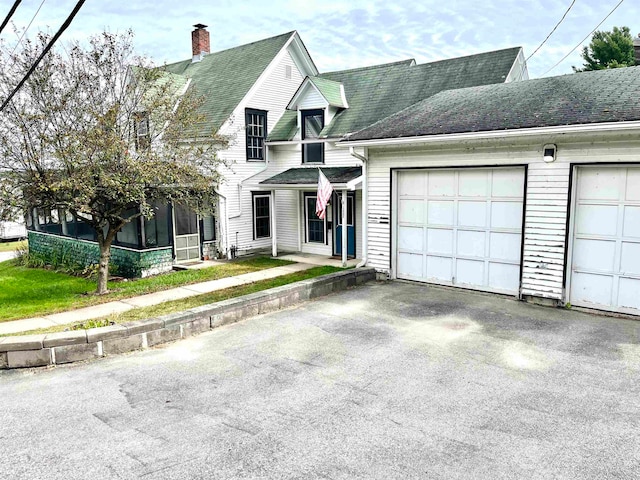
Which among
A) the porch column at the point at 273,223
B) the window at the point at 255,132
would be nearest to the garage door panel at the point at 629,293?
the porch column at the point at 273,223

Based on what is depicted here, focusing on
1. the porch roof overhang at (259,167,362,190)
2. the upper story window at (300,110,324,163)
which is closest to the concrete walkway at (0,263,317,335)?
the porch roof overhang at (259,167,362,190)

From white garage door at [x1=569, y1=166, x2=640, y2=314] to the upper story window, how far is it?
8.99 meters

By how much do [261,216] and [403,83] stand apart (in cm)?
673

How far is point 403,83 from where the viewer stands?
16.1 metres

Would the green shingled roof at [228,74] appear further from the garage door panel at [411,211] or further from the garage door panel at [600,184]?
the garage door panel at [600,184]

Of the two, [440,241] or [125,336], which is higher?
[440,241]

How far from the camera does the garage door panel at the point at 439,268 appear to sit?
35.2ft

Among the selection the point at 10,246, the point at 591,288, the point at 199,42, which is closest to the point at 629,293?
the point at 591,288

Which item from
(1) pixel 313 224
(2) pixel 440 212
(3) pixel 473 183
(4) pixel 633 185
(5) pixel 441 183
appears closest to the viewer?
(4) pixel 633 185

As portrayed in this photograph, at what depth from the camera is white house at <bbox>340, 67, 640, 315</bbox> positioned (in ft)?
27.6

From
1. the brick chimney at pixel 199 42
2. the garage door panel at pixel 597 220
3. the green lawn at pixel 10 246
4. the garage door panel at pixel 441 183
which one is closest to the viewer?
the garage door panel at pixel 597 220

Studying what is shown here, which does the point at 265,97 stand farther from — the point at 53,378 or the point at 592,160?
the point at 53,378

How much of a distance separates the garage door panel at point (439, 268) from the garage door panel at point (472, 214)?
36.7 inches

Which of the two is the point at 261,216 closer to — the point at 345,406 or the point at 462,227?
the point at 462,227
